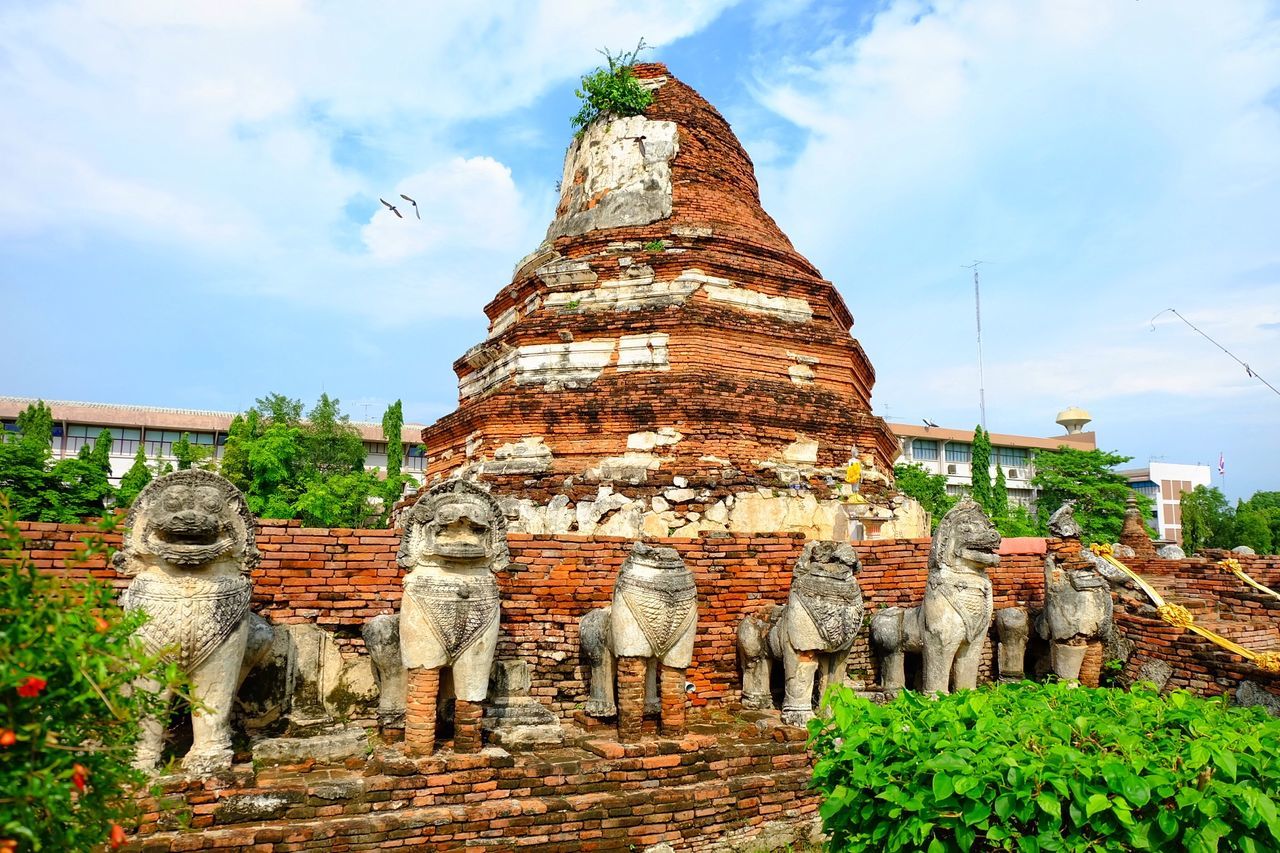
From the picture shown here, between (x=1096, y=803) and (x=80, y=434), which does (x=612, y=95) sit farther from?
(x=80, y=434)

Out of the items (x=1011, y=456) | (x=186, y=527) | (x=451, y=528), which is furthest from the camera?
(x=1011, y=456)

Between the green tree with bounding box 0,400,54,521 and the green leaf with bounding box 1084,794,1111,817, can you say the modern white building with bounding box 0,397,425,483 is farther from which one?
the green leaf with bounding box 1084,794,1111,817

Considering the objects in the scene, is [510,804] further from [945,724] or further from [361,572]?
[945,724]

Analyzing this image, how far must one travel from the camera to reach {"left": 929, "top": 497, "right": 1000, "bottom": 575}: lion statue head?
276 inches

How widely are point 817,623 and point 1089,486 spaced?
98.7 ft

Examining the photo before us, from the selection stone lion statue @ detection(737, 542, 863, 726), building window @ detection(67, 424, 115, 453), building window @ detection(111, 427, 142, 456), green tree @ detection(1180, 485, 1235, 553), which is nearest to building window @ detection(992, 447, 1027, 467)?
A: green tree @ detection(1180, 485, 1235, 553)

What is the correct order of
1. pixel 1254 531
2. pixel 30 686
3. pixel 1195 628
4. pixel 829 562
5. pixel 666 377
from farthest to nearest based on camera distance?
pixel 1254 531 < pixel 666 377 < pixel 1195 628 < pixel 829 562 < pixel 30 686

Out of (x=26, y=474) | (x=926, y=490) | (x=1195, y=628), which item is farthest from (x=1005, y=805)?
(x=926, y=490)

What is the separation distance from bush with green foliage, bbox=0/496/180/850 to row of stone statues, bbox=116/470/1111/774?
2.01 metres

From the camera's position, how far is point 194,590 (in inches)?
195

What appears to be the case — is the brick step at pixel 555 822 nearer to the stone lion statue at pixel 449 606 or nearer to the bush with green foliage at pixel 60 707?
the stone lion statue at pixel 449 606

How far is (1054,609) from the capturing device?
8.05 m

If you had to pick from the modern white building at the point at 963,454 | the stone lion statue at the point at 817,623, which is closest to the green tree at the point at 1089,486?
the modern white building at the point at 963,454

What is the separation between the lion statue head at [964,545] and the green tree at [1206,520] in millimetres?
46438
